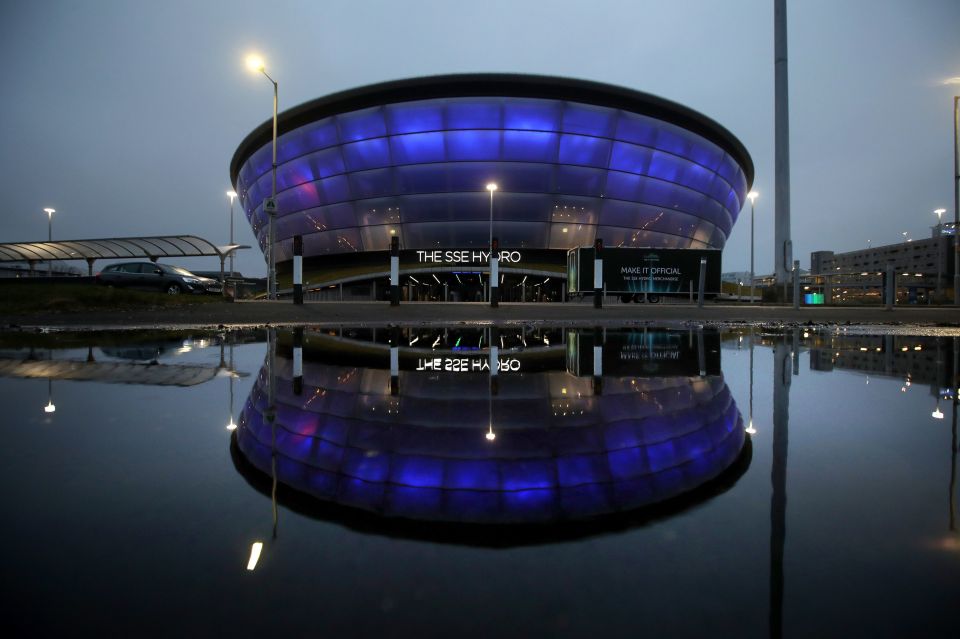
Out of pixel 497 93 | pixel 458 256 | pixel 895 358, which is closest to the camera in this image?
pixel 895 358

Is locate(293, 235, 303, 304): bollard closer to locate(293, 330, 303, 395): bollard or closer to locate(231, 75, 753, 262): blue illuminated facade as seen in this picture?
locate(293, 330, 303, 395): bollard

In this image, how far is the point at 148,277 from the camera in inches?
955

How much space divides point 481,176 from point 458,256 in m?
6.19

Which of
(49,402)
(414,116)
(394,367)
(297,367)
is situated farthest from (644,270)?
(49,402)

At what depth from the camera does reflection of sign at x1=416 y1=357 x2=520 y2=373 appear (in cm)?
569

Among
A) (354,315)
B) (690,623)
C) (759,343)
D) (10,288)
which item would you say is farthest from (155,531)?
(10,288)

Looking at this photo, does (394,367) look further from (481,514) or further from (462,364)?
(481,514)

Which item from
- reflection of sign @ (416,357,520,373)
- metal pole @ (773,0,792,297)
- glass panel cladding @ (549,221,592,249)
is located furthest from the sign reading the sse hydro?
reflection of sign @ (416,357,520,373)

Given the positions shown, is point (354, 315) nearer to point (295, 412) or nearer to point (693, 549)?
point (295, 412)

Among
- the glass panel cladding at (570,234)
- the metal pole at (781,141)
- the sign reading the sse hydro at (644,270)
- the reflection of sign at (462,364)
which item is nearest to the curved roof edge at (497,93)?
the glass panel cladding at (570,234)

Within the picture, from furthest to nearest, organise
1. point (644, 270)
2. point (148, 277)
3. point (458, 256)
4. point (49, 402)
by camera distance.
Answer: point (458, 256) → point (644, 270) → point (148, 277) → point (49, 402)

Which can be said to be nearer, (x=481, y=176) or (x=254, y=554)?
(x=254, y=554)

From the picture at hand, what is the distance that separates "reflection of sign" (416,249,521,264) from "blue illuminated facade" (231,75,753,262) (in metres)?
0.76

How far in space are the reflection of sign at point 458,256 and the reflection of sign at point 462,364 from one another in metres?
33.1
